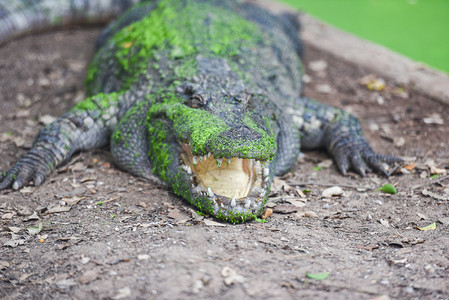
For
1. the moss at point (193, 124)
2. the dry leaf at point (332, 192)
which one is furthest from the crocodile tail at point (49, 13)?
the dry leaf at point (332, 192)

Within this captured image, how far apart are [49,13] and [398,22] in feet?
18.2

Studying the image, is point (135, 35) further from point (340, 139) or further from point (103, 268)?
point (103, 268)

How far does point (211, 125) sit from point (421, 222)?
1.72 m

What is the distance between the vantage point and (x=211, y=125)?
365cm

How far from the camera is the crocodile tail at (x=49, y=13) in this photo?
701 centimetres

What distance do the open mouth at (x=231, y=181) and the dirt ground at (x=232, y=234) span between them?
168 millimetres

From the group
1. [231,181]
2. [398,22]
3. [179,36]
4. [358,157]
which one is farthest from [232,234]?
[398,22]

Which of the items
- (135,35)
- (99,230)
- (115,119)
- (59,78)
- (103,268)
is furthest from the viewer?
(59,78)

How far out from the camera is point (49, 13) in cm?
742

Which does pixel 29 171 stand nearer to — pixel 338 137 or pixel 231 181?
pixel 231 181

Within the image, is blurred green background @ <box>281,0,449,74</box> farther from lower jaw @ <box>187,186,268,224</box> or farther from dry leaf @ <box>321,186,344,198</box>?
lower jaw @ <box>187,186,268,224</box>

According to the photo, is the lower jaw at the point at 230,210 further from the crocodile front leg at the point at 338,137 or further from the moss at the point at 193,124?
the crocodile front leg at the point at 338,137

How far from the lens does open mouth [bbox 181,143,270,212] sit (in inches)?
140

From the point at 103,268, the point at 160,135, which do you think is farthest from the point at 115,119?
the point at 103,268
